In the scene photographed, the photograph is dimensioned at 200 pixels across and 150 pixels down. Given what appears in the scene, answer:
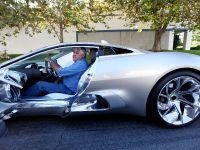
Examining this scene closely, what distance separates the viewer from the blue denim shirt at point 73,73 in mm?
3268

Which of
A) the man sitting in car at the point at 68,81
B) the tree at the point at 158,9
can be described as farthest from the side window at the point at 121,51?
the tree at the point at 158,9

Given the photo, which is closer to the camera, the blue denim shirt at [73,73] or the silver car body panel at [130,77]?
the silver car body panel at [130,77]

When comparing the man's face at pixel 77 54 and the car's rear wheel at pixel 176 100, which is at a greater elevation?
the man's face at pixel 77 54

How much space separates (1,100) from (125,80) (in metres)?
1.46

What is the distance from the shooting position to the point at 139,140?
2.97 m

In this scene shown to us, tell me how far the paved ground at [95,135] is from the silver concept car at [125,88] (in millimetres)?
222

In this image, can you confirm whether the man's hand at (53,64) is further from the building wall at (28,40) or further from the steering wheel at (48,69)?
the building wall at (28,40)

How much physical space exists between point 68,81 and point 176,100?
1.49m

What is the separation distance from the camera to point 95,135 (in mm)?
3104

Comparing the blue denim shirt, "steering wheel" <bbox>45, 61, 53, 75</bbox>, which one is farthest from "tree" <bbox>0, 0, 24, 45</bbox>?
the blue denim shirt

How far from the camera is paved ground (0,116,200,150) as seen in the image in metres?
2.84

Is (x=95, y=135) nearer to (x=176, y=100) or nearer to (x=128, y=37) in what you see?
(x=176, y=100)

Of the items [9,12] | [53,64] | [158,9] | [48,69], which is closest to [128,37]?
[158,9]

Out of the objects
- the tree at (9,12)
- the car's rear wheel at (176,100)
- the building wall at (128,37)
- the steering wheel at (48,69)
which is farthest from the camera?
the building wall at (128,37)
